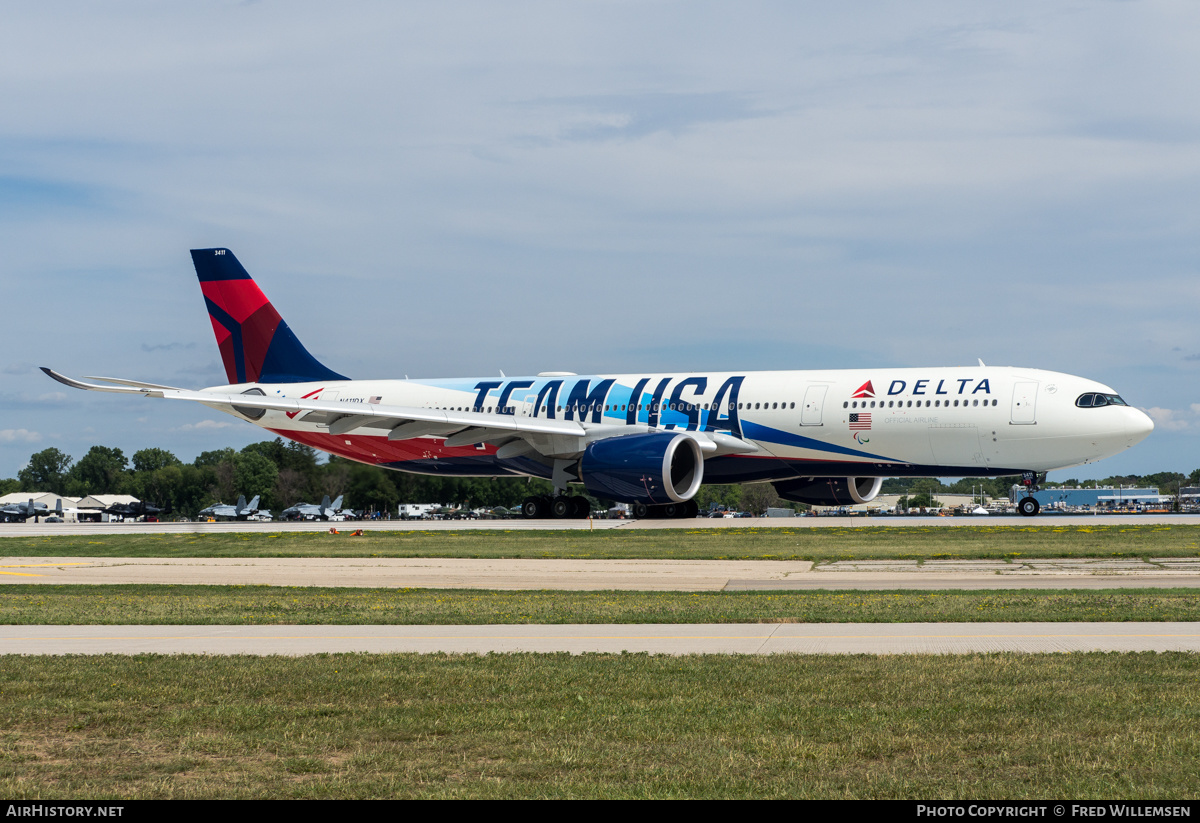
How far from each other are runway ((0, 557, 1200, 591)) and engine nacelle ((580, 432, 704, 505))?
8.95 m

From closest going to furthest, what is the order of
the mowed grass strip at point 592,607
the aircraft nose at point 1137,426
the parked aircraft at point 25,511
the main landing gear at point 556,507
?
the mowed grass strip at point 592,607 < the aircraft nose at point 1137,426 < the main landing gear at point 556,507 < the parked aircraft at point 25,511

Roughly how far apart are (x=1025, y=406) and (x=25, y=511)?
358 feet

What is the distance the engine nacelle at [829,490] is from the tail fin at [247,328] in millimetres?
16689

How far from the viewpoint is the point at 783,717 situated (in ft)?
24.7

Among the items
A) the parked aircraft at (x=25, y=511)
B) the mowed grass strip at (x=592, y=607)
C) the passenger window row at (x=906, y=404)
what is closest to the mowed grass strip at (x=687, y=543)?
the passenger window row at (x=906, y=404)

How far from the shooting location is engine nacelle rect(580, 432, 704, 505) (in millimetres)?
32156

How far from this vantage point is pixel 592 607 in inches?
565

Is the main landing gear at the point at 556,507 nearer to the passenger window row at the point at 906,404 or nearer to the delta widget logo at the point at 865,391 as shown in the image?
the passenger window row at the point at 906,404

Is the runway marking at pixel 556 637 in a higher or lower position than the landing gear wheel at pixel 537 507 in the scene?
higher

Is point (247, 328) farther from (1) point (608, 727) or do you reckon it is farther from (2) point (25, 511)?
(2) point (25, 511)

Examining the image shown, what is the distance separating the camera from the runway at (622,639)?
34.7ft

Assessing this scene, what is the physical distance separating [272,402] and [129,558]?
8.66 m
